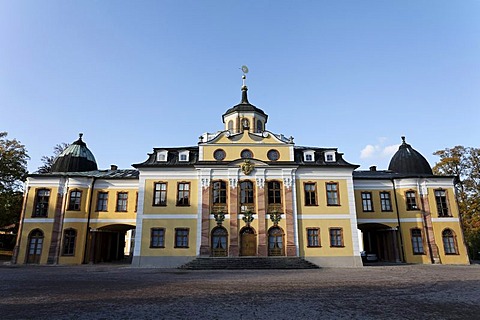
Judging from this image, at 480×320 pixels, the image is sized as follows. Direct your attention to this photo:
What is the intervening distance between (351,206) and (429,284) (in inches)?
549

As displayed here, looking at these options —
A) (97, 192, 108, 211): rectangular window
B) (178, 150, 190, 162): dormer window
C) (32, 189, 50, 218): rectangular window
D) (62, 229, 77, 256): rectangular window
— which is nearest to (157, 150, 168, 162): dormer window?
(178, 150, 190, 162): dormer window

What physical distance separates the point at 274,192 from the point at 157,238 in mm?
10708

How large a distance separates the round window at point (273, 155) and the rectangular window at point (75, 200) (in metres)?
17.6

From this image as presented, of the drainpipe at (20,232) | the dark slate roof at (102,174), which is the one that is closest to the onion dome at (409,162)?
the dark slate roof at (102,174)

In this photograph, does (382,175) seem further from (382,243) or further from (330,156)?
(382,243)

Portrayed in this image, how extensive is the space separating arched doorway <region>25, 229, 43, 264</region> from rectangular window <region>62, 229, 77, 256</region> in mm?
2007

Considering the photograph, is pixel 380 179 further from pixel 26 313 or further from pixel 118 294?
pixel 26 313

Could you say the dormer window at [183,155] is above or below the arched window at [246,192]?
above

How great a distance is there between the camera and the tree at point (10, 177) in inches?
1316

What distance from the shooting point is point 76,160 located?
32.5 m

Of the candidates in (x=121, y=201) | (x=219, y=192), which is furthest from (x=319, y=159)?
(x=121, y=201)

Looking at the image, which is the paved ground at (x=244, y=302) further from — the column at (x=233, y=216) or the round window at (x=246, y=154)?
the round window at (x=246, y=154)

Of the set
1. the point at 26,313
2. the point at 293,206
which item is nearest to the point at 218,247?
the point at 293,206

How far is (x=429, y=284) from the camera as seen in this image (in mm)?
14172
